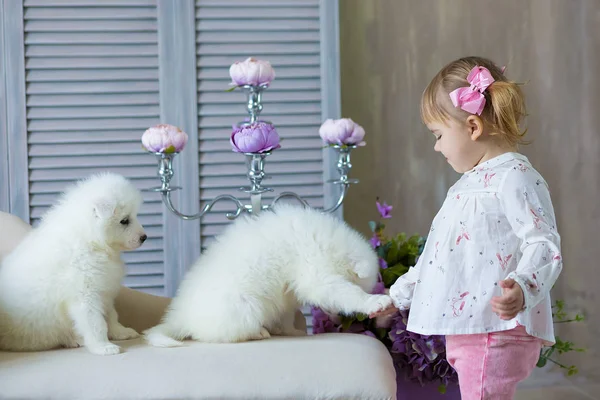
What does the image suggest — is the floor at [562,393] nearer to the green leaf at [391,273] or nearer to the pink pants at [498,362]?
the green leaf at [391,273]

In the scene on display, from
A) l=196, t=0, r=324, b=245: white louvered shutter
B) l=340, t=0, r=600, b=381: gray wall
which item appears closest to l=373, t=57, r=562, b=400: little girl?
l=196, t=0, r=324, b=245: white louvered shutter

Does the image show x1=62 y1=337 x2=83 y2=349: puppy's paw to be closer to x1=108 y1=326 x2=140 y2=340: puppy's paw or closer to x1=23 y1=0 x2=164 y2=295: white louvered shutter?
x1=108 y1=326 x2=140 y2=340: puppy's paw

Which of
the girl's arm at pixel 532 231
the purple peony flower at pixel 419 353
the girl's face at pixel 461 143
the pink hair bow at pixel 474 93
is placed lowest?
the purple peony flower at pixel 419 353

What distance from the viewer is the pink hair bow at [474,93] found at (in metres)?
1.34

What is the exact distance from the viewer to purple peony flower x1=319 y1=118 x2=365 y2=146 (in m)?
1.92

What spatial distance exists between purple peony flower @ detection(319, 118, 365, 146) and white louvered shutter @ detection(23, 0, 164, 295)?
67 centimetres

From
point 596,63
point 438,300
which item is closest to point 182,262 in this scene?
point 438,300

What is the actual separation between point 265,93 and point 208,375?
3.79 ft

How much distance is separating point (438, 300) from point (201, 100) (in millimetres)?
1235

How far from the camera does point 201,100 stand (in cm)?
232

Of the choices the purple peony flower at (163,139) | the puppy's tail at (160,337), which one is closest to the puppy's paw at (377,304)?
the puppy's tail at (160,337)

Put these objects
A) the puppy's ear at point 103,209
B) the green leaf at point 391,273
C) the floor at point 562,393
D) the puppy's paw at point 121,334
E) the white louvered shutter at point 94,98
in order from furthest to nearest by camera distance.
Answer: the floor at point 562,393 < the white louvered shutter at point 94,98 < the green leaf at point 391,273 < the puppy's paw at point 121,334 < the puppy's ear at point 103,209

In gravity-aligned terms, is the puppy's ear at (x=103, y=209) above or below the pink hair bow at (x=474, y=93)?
below

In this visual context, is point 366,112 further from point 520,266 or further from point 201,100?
point 520,266
